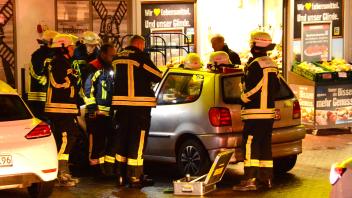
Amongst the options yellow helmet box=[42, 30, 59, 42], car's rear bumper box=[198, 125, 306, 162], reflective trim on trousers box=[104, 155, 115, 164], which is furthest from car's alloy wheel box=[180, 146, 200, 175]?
yellow helmet box=[42, 30, 59, 42]

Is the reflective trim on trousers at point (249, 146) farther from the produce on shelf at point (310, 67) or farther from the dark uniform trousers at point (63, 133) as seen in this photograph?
the produce on shelf at point (310, 67)

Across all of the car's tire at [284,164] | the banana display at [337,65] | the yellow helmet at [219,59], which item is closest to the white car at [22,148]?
the yellow helmet at [219,59]

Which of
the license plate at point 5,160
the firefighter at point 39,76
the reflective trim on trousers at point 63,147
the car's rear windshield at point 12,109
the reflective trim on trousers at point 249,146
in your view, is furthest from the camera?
the firefighter at point 39,76

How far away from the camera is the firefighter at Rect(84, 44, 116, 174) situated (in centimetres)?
1046

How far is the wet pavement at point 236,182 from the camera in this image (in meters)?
9.57

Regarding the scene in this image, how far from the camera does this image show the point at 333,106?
14711 millimetres

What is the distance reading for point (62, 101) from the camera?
1008 cm

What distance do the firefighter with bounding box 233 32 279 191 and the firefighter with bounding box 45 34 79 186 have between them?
2308mm

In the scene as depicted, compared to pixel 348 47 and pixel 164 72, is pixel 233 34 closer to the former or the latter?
pixel 348 47

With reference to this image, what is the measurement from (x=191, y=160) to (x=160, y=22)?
615cm

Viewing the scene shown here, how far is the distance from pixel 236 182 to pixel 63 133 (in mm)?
2487

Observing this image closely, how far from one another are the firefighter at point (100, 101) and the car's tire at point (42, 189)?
139 centimetres

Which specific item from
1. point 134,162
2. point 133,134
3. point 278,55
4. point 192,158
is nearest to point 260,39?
point 192,158

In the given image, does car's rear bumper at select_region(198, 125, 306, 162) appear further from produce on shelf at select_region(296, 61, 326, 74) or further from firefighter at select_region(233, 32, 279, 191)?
produce on shelf at select_region(296, 61, 326, 74)
